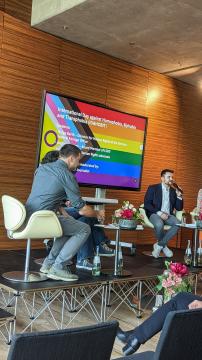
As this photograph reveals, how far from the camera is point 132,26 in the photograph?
19.0ft

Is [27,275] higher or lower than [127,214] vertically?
A: lower

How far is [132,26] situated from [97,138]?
1715 mm

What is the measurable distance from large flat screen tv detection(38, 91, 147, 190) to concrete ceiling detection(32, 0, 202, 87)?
40.5 inches

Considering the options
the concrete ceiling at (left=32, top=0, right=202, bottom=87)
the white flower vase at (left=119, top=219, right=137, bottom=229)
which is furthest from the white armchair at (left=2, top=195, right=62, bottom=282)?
the concrete ceiling at (left=32, top=0, right=202, bottom=87)

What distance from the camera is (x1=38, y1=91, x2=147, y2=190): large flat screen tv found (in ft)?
19.2

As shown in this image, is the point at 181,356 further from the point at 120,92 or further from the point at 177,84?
the point at 177,84

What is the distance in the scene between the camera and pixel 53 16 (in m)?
5.59

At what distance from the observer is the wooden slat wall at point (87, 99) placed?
580 cm

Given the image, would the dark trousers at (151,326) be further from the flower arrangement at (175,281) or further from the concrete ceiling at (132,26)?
the concrete ceiling at (132,26)

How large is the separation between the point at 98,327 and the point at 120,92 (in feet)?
20.3

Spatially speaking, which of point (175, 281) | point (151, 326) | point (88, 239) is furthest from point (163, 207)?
point (151, 326)

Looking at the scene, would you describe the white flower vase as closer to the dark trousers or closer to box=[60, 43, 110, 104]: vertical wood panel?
the dark trousers

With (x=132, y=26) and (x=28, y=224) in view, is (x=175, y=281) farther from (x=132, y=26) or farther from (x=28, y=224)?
(x=132, y=26)

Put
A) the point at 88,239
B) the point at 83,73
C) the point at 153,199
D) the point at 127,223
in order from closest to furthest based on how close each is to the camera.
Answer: the point at 127,223, the point at 88,239, the point at 153,199, the point at 83,73
